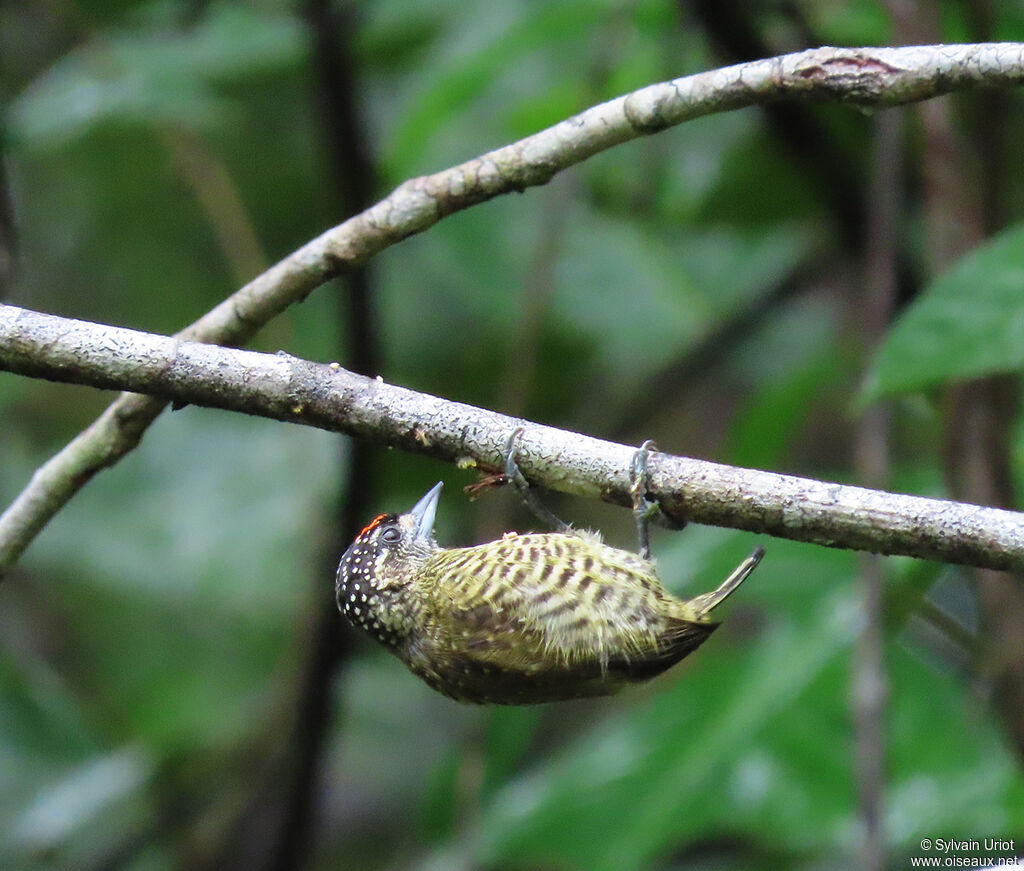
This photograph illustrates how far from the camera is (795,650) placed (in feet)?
12.9

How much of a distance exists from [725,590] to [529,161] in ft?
4.28

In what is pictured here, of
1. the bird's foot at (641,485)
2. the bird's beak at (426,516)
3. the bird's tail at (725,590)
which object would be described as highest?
the bird's beak at (426,516)

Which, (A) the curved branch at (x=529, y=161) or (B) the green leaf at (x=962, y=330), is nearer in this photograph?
(A) the curved branch at (x=529, y=161)

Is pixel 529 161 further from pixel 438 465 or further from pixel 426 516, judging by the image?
pixel 438 465

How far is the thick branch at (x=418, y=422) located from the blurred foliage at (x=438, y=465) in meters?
1.66

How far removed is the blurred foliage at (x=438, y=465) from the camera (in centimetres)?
398

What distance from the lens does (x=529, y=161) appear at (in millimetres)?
2184

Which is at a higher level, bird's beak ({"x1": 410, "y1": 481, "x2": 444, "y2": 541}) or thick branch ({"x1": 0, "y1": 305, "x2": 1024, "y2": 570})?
bird's beak ({"x1": 410, "y1": 481, "x2": 444, "y2": 541})

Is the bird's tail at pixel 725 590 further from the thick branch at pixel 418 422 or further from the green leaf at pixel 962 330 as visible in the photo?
the thick branch at pixel 418 422

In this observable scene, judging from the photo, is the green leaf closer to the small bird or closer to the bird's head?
the small bird

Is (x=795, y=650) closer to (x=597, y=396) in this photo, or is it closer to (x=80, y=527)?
(x=597, y=396)

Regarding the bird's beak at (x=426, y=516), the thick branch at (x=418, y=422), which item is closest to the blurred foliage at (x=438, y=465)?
the bird's beak at (x=426, y=516)

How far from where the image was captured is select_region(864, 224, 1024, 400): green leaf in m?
2.68

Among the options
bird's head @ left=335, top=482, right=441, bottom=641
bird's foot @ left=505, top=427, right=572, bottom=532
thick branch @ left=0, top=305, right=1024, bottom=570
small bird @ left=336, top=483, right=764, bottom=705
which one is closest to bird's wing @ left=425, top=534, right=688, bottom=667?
small bird @ left=336, top=483, right=764, bottom=705
